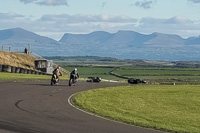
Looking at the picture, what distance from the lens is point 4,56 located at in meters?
69.8

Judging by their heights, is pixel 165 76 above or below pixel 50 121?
above

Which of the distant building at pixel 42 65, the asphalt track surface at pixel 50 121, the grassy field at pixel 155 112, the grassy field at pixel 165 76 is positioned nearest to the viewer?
the asphalt track surface at pixel 50 121

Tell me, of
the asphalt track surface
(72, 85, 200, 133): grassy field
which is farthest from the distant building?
the asphalt track surface

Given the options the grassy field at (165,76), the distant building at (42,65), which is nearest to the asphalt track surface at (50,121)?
the grassy field at (165,76)

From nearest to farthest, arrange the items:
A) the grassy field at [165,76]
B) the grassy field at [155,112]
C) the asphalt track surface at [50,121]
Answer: the asphalt track surface at [50,121], the grassy field at [155,112], the grassy field at [165,76]

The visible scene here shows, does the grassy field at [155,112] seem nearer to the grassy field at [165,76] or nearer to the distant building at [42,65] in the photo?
the grassy field at [165,76]

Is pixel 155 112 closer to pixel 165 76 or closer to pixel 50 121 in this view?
pixel 50 121

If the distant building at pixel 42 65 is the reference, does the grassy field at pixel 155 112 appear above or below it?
below

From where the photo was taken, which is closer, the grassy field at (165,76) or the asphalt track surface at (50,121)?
the asphalt track surface at (50,121)

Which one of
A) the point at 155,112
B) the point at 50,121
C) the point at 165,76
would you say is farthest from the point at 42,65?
the point at 50,121

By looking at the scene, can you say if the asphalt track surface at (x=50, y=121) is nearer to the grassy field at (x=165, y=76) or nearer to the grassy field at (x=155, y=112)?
the grassy field at (x=155, y=112)

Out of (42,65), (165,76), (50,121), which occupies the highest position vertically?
(42,65)

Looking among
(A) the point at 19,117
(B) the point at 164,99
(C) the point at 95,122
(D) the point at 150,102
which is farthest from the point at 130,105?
(A) the point at 19,117

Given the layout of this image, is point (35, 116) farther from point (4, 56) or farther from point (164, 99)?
point (4, 56)
